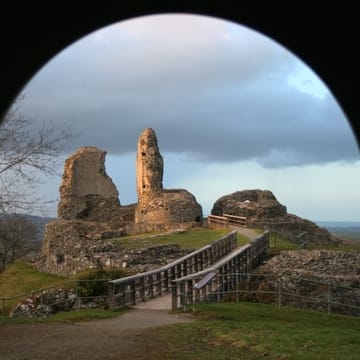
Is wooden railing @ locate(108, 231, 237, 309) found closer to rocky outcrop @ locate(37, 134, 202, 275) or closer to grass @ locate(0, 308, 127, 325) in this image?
grass @ locate(0, 308, 127, 325)

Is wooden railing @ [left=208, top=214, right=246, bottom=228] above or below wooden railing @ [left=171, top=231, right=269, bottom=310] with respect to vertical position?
above

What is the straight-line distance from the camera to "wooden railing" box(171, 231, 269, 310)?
64.1 ft

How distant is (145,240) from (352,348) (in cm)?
2270

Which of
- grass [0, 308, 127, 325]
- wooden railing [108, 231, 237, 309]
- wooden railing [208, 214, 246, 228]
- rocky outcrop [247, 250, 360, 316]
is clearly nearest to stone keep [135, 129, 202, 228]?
wooden railing [208, 214, 246, 228]

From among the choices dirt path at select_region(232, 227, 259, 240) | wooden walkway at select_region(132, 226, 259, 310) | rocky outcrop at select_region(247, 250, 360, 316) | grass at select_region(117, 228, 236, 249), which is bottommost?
wooden walkway at select_region(132, 226, 259, 310)

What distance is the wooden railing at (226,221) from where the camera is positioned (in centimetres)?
4378

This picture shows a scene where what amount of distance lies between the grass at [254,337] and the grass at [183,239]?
1352 centimetres

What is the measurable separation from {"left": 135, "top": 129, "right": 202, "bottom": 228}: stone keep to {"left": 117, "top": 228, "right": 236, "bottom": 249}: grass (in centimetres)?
562

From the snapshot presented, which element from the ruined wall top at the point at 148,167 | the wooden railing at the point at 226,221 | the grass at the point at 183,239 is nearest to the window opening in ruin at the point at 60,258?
the grass at the point at 183,239

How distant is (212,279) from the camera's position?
839 inches

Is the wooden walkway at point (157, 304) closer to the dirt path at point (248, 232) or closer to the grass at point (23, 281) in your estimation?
the grass at point (23, 281)

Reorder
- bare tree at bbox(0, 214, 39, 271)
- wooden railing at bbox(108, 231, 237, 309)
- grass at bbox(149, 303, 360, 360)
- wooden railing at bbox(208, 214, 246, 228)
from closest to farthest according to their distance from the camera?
grass at bbox(149, 303, 360, 360), wooden railing at bbox(108, 231, 237, 309), bare tree at bbox(0, 214, 39, 271), wooden railing at bbox(208, 214, 246, 228)

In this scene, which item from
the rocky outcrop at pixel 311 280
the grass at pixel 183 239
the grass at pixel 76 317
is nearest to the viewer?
the grass at pixel 76 317

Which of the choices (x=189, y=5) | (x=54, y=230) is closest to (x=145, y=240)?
(x=54, y=230)
